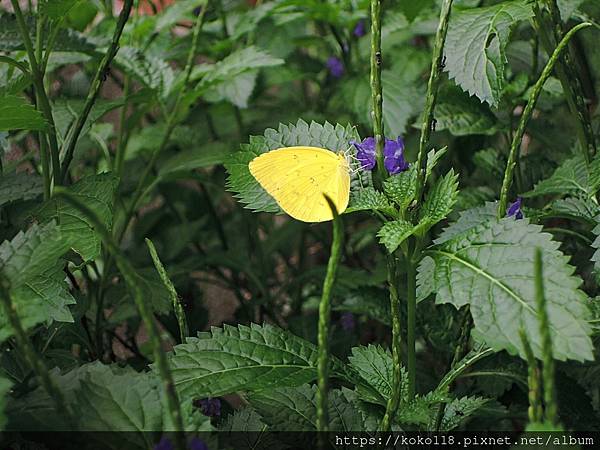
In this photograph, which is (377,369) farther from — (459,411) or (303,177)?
(303,177)

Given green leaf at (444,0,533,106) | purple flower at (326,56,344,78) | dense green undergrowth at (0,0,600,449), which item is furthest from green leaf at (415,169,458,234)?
purple flower at (326,56,344,78)

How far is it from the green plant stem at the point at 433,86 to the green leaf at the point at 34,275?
41 cm

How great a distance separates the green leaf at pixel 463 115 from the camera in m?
1.41

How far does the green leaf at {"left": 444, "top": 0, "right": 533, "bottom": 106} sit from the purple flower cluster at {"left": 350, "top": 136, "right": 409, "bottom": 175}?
179mm

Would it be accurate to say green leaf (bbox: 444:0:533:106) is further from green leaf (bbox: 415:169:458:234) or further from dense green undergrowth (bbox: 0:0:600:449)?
green leaf (bbox: 415:169:458:234)

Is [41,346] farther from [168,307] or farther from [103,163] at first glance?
[103,163]

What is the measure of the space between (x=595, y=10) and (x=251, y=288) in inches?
41.1

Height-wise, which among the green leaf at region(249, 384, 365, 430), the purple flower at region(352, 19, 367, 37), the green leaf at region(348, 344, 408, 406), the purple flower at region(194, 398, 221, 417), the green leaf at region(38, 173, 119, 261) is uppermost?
the purple flower at region(352, 19, 367, 37)

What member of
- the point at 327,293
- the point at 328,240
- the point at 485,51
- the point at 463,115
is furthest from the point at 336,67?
the point at 327,293

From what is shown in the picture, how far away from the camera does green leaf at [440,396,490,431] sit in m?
0.96

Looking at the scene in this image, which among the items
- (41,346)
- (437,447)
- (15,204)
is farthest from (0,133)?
(437,447)

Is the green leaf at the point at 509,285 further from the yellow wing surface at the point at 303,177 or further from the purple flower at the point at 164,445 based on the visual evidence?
the purple flower at the point at 164,445

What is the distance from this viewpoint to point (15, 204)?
1.34m

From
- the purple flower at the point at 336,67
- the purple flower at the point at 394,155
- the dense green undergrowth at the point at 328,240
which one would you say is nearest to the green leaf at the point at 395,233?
the dense green undergrowth at the point at 328,240
